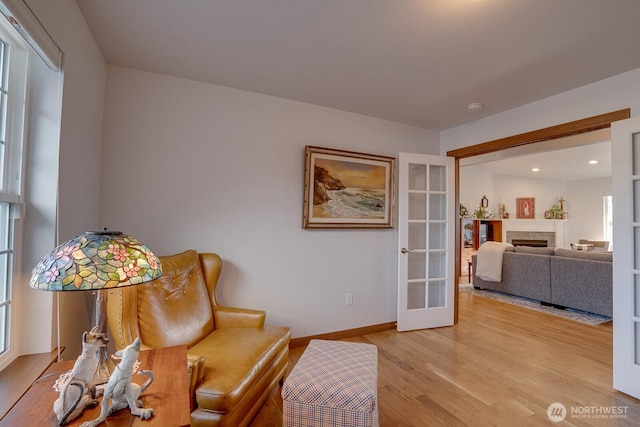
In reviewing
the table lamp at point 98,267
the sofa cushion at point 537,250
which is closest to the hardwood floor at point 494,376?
the sofa cushion at point 537,250

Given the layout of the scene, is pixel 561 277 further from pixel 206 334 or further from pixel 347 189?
pixel 206 334

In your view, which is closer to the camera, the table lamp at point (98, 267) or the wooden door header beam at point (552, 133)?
the table lamp at point (98, 267)

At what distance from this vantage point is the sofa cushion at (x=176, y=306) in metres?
1.78

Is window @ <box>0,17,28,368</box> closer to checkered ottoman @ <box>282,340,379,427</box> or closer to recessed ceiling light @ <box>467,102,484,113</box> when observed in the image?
checkered ottoman @ <box>282,340,379,427</box>

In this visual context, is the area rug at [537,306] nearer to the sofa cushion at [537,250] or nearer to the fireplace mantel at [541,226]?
the sofa cushion at [537,250]

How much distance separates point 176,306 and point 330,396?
1156 mm

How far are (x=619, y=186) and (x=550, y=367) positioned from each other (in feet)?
5.08

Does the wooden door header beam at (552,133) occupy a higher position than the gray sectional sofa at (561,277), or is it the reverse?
the wooden door header beam at (552,133)

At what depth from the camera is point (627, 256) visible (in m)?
2.06

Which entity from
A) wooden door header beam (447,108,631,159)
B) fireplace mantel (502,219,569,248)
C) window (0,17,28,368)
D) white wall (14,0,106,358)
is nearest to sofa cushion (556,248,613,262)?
wooden door header beam (447,108,631,159)

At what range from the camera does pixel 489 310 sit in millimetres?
4117

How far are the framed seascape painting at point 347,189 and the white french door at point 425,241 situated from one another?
0.19 m

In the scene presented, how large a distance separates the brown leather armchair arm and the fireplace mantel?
7.21 meters

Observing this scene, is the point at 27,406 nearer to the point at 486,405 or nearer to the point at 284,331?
the point at 284,331
